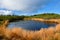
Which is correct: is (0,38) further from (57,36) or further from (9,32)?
(57,36)

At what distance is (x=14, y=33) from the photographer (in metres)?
9.78

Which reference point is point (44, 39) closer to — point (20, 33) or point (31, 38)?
point (31, 38)

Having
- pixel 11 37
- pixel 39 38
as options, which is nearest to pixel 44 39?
pixel 39 38

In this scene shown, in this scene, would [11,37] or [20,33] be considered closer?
[11,37]

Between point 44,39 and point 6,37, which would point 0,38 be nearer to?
point 6,37

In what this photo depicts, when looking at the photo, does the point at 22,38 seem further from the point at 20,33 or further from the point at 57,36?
the point at 57,36

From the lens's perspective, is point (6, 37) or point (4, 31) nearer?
point (6, 37)

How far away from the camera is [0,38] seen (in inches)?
355

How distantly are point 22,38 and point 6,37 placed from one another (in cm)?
84

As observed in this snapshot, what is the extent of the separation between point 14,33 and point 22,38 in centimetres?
75

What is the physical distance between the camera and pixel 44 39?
913 centimetres

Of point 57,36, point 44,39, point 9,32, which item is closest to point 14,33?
point 9,32

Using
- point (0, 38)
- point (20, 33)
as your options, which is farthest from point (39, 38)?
point (0, 38)

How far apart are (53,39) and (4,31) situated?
9.53ft
